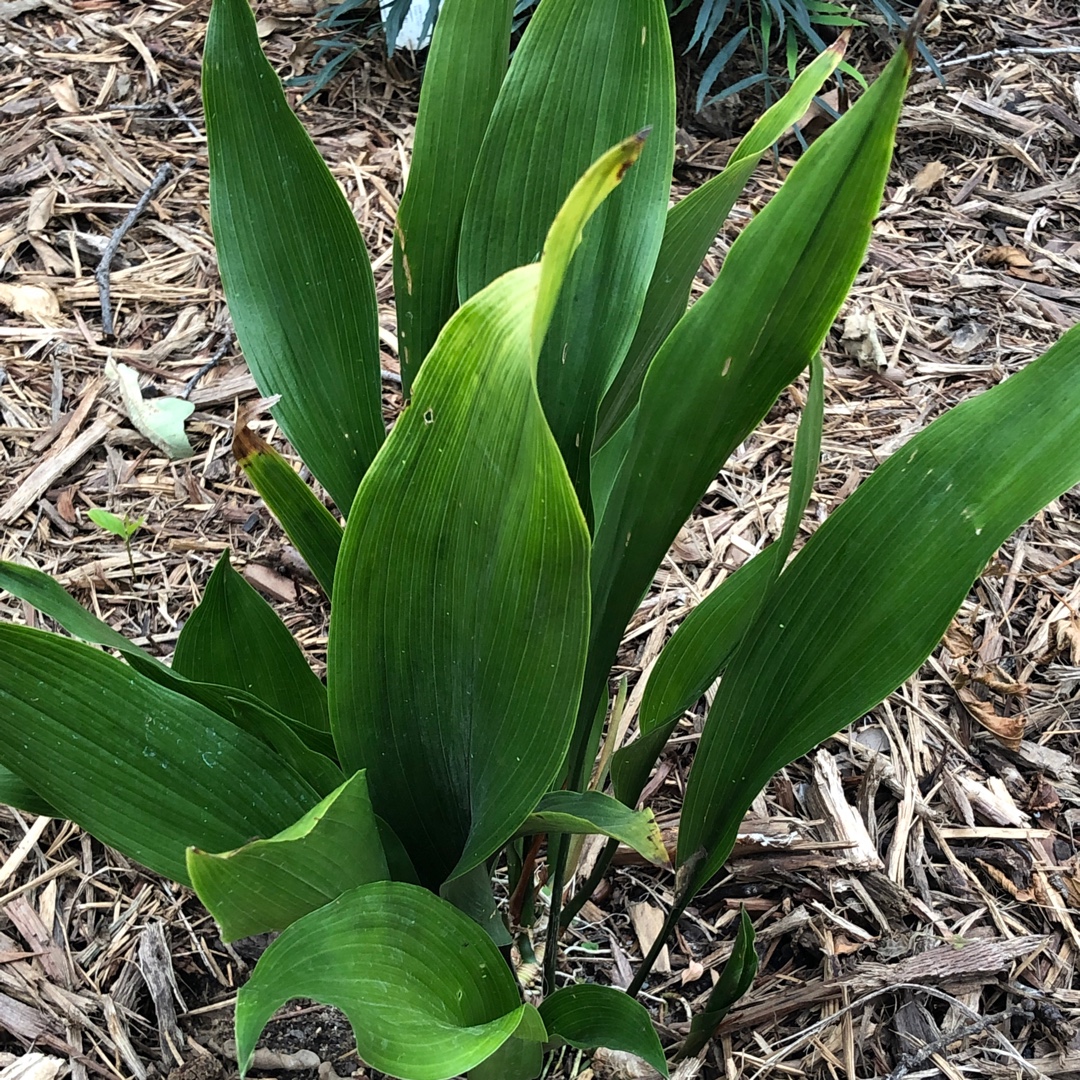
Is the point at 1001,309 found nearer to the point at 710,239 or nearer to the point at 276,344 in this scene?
the point at 710,239

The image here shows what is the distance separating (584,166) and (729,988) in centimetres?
53

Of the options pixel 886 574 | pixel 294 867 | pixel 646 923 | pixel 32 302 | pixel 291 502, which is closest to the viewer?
pixel 294 867

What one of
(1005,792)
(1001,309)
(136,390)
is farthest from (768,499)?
(136,390)

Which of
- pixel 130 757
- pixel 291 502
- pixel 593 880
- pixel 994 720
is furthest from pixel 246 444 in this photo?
pixel 994 720

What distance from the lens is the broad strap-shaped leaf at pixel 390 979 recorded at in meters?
0.42

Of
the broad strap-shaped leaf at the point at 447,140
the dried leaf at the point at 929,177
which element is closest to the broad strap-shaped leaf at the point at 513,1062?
the broad strap-shaped leaf at the point at 447,140

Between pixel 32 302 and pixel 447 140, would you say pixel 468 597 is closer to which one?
pixel 447 140

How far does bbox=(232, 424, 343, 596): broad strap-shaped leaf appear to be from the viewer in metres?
0.62

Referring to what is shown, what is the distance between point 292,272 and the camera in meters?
0.66

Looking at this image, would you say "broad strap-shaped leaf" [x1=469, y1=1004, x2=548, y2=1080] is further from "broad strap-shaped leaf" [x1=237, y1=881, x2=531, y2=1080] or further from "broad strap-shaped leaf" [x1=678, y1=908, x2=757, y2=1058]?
"broad strap-shaped leaf" [x1=678, y1=908, x2=757, y2=1058]

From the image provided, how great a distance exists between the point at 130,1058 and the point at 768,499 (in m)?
0.89

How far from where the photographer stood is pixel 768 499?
4.19 ft

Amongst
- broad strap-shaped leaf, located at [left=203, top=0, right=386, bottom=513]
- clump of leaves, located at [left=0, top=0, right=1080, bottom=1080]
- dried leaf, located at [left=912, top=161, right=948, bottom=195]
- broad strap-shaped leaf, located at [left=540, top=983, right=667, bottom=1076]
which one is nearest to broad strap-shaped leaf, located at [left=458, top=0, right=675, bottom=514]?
clump of leaves, located at [left=0, top=0, right=1080, bottom=1080]

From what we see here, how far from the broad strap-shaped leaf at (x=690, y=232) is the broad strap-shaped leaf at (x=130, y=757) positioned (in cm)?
30
